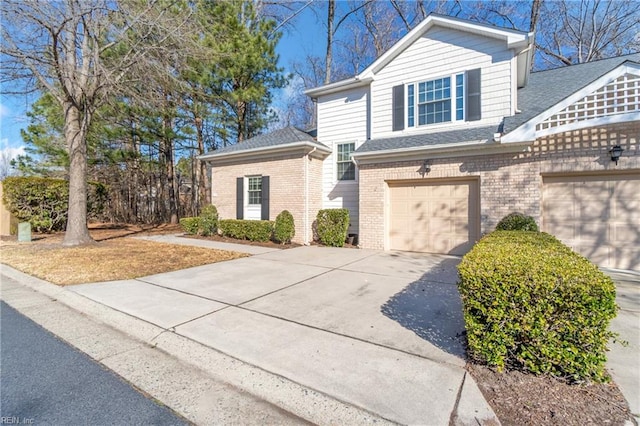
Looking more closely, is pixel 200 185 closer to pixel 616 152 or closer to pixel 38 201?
pixel 38 201

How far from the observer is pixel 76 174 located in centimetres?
→ 1014

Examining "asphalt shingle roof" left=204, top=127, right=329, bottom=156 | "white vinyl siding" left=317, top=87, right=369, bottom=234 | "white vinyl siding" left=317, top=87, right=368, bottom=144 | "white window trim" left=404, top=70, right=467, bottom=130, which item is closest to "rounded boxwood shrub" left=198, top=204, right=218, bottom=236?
"asphalt shingle roof" left=204, top=127, right=329, bottom=156

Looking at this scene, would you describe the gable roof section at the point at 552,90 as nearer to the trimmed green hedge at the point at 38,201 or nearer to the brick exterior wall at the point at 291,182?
the brick exterior wall at the point at 291,182

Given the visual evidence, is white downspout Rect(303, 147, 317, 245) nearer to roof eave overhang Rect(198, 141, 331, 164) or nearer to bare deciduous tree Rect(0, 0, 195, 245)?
roof eave overhang Rect(198, 141, 331, 164)

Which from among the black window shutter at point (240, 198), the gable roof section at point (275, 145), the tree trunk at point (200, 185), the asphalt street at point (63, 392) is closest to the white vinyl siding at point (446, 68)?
the gable roof section at point (275, 145)

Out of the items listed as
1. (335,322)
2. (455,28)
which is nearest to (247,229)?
(335,322)

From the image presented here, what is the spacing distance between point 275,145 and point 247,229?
346 centimetres

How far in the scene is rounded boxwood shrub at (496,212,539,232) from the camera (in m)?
7.02

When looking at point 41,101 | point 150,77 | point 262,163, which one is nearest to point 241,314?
point 262,163

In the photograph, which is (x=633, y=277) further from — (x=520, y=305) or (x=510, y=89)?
(x=520, y=305)

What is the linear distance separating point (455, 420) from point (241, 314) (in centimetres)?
288

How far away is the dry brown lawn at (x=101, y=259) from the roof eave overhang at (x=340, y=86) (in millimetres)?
7385

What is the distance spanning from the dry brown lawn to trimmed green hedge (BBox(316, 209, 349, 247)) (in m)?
3.19

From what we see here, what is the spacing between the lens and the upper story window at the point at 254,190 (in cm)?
1238
